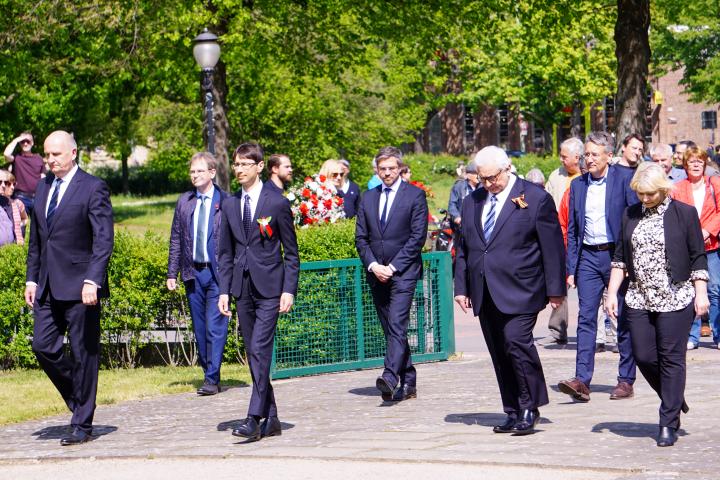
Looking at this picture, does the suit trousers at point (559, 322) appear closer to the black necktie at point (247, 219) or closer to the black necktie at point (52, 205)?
the black necktie at point (247, 219)

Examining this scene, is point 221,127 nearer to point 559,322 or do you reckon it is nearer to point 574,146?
point 559,322

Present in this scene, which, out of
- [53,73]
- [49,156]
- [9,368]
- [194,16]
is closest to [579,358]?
[49,156]

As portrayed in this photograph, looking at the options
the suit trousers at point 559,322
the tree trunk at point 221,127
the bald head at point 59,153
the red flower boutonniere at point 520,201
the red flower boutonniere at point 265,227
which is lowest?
the suit trousers at point 559,322

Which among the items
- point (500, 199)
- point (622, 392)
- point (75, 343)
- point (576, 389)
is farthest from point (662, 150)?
point (75, 343)

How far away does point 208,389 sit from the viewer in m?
11.2

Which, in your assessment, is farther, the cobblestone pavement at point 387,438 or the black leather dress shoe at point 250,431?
the black leather dress shoe at point 250,431

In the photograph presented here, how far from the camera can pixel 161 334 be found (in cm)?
1300

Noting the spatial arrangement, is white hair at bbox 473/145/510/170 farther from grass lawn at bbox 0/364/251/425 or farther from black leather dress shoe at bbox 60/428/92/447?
grass lawn at bbox 0/364/251/425

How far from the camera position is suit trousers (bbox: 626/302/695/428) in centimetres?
822

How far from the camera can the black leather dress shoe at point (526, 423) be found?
28.2ft

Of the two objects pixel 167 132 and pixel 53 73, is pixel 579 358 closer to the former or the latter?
pixel 53 73

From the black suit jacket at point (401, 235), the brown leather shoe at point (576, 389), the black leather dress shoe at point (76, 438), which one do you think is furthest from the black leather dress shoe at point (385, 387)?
the black leather dress shoe at point (76, 438)

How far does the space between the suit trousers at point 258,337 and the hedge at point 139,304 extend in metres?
3.40

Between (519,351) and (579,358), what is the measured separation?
5.36ft
